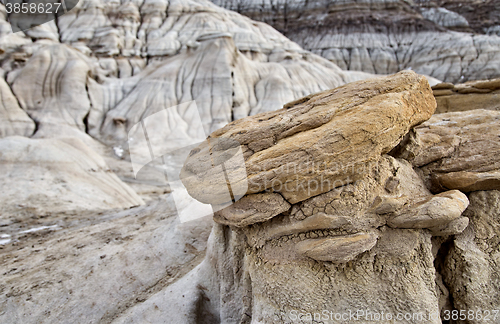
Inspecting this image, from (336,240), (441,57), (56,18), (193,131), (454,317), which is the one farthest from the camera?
(441,57)

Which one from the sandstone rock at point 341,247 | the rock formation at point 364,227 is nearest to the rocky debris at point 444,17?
the rock formation at point 364,227

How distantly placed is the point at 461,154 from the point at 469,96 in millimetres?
1739

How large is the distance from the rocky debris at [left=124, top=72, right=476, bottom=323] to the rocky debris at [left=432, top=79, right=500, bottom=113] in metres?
1.87

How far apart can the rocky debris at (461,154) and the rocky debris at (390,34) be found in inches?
861

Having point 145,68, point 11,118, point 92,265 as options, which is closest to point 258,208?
point 92,265

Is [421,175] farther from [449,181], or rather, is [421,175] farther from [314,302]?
[314,302]

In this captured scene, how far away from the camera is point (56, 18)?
16.7 meters

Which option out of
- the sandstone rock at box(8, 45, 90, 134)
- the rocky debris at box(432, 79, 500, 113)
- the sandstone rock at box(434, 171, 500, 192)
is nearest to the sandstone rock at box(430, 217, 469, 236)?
the sandstone rock at box(434, 171, 500, 192)

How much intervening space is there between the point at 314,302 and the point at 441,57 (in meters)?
24.7

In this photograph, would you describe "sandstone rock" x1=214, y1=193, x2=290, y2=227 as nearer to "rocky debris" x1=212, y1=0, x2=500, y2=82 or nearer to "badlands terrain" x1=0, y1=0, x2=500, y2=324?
"badlands terrain" x1=0, y1=0, x2=500, y2=324

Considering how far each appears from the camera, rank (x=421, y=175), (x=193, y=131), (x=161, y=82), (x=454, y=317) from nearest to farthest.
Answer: (x=454, y=317) → (x=421, y=175) → (x=193, y=131) → (x=161, y=82)

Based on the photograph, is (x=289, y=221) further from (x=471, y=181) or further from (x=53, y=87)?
(x=53, y=87)

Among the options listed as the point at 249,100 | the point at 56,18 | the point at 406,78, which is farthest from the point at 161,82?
the point at 406,78

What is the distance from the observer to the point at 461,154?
8.26 ft
